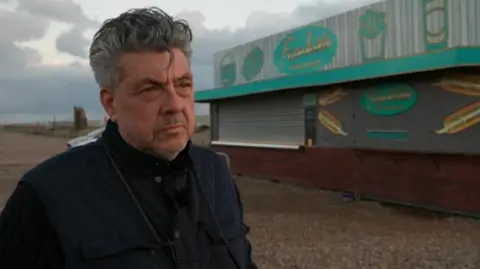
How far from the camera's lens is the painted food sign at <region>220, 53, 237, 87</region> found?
56.0ft

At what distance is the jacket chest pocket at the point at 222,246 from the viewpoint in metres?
1.51

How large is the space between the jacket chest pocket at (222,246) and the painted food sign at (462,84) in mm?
8334

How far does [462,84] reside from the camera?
364 inches

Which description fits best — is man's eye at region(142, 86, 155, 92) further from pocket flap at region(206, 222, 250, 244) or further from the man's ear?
pocket flap at region(206, 222, 250, 244)

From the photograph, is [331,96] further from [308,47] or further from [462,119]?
[462,119]

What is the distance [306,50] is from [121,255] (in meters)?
12.3

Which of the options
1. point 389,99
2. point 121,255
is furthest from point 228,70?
point 121,255

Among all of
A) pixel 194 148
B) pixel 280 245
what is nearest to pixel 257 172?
pixel 280 245

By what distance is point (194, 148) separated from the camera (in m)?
1.68

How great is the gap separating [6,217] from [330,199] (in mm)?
10914

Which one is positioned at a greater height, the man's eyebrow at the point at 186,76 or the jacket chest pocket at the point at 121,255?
the man's eyebrow at the point at 186,76

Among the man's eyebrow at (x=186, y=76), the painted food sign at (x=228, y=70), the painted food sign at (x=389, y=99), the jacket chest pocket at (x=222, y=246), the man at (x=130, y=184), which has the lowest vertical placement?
the jacket chest pocket at (x=222, y=246)

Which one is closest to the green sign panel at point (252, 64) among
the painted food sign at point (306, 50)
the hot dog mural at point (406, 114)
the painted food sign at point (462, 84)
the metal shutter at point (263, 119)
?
the metal shutter at point (263, 119)

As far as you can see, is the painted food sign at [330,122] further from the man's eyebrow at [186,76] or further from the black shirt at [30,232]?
the black shirt at [30,232]
